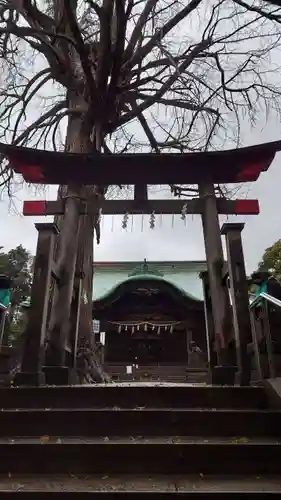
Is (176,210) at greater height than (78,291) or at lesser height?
greater

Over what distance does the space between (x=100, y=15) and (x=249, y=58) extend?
3.80 meters

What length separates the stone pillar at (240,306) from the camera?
4.76 m

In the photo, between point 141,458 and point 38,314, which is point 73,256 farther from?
point 141,458

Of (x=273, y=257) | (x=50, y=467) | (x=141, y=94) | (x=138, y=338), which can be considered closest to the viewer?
(x=50, y=467)

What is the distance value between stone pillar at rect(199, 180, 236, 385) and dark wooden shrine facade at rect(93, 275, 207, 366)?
10.6m

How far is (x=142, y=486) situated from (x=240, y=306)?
2749mm

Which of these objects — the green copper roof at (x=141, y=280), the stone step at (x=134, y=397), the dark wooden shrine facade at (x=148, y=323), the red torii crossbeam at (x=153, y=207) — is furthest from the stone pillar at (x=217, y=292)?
the dark wooden shrine facade at (x=148, y=323)

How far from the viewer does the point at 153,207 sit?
6.51 m

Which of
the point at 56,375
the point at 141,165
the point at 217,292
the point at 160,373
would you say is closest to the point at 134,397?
the point at 56,375

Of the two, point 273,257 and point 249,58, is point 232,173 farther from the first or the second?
point 273,257

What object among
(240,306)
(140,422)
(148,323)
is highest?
(148,323)

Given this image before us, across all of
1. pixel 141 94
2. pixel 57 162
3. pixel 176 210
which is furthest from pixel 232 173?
pixel 141 94

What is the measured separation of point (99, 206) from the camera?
6.42 m

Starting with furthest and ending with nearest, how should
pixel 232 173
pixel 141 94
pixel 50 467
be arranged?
pixel 141 94 < pixel 232 173 < pixel 50 467
